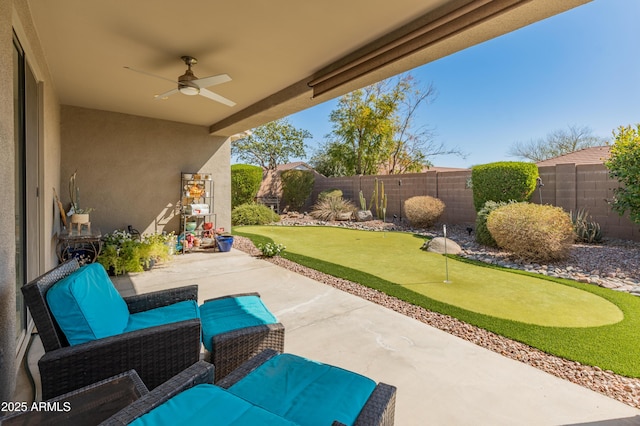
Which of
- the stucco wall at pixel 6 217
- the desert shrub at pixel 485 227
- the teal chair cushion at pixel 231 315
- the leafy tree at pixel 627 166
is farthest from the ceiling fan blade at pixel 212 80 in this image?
the leafy tree at pixel 627 166

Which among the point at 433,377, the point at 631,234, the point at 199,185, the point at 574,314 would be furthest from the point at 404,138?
the point at 433,377

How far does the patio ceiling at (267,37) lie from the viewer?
2826 mm

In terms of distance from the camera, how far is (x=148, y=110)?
6.31 meters

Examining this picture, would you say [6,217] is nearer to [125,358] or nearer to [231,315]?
[125,358]

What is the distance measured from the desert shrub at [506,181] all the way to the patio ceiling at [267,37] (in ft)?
17.5

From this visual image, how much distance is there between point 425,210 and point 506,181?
8.23 feet

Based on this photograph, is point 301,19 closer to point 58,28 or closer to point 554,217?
point 58,28

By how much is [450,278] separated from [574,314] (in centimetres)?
161

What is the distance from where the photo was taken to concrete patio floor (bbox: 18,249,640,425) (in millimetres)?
1924

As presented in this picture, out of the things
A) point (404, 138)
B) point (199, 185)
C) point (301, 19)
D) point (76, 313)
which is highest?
point (404, 138)

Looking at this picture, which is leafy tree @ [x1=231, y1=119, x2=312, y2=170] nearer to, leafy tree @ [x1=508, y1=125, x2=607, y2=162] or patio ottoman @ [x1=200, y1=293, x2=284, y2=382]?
leafy tree @ [x1=508, y1=125, x2=607, y2=162]

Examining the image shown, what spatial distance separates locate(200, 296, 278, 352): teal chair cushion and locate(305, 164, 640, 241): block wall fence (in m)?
7.98

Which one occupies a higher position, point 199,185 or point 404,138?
point 404,138

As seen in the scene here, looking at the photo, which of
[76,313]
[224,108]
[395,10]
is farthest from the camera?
[224,108]
